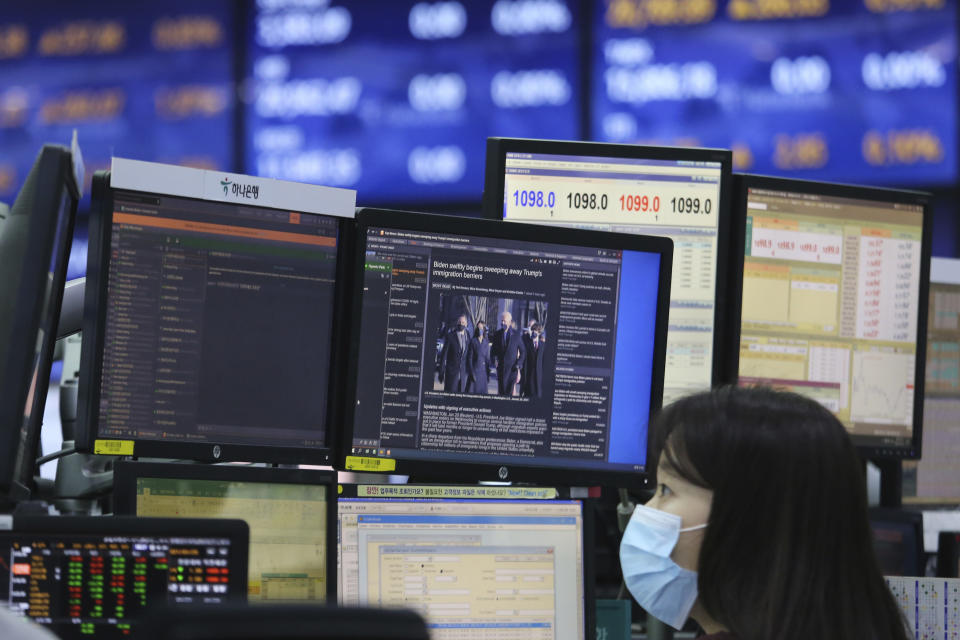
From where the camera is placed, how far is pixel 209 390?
1642 mm

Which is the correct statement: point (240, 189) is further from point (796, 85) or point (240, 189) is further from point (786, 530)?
point (796, 85)

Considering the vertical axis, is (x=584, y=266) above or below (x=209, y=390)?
above

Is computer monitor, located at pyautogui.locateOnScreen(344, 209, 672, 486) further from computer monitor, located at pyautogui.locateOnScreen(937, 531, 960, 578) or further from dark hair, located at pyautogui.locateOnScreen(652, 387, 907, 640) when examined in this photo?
computer monitor, located at pyautogui.locateOnScreen(937, 531, 960, 578)

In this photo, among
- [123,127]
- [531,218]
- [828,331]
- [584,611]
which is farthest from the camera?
[123,127]

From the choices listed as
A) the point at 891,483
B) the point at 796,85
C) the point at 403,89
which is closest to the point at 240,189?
the point at 891,483

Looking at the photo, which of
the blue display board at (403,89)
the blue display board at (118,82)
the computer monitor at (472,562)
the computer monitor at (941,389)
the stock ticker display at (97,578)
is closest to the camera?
the stock ticker display at (97,578)

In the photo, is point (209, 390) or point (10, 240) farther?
point (209, 390)

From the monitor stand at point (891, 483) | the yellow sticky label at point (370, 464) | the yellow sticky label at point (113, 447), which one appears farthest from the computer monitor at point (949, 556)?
the yellow sticky label at point (113, 447)

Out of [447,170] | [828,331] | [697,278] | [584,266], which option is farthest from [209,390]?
[447,170]

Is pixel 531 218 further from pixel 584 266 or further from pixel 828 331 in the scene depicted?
pixel 828 331

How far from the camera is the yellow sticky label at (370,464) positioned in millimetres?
1723

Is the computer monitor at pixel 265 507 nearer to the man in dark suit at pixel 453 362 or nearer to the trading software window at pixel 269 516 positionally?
the trading software window at pixel 269 516

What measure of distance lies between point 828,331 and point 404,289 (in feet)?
2.81

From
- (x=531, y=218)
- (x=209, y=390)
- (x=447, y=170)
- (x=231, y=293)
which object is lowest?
(x=209, y=390)
